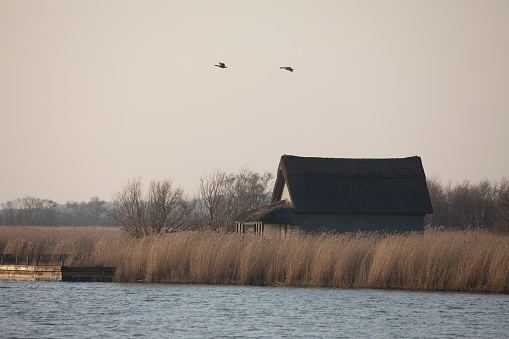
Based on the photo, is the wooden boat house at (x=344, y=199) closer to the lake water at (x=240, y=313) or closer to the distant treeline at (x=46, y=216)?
the lake water at (x=240, y=313)

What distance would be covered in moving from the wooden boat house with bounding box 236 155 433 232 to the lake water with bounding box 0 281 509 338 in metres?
14.5

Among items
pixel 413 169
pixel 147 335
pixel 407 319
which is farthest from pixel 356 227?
pixel 147 335

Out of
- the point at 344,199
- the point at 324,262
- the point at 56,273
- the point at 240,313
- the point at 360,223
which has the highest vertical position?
the point at 344,199

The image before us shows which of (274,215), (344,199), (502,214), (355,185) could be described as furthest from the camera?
(502,214)

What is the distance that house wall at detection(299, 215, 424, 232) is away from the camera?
41.3 meters

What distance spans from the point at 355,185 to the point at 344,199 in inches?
61.8

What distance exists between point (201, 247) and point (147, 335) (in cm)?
987

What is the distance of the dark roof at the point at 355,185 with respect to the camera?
4178cm

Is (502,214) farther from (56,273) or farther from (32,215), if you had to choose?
(32,215)

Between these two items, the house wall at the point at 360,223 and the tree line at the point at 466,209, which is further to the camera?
the tree line at the point at 466,209

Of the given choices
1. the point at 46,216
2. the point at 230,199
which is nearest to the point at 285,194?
the point at 230,199

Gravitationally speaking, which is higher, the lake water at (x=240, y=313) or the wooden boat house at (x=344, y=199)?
the wooden boat house at (x=344, y=199)

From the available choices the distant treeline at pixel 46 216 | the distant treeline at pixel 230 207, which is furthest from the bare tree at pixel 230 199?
the distant treeline at pixel 46 216

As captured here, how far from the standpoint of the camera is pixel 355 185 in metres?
43.3
